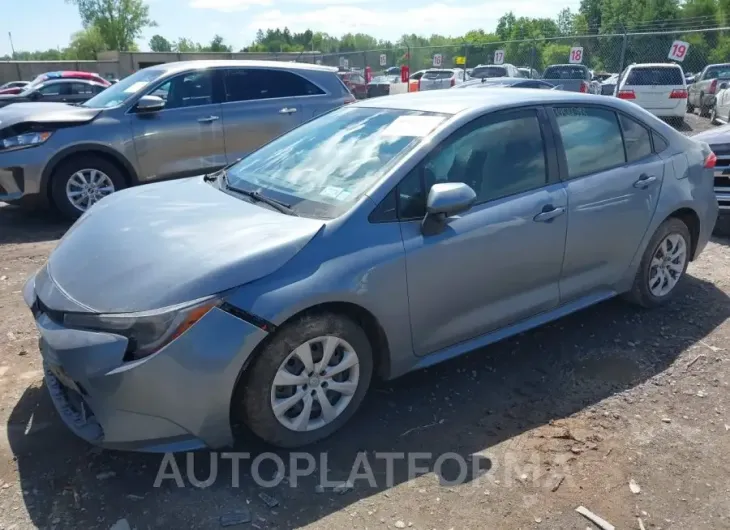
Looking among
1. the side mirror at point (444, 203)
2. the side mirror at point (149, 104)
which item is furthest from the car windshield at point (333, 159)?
the side mirror at point (149, 104)

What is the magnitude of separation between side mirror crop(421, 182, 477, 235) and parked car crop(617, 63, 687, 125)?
580 inches

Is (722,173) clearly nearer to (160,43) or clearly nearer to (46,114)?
(46,114)

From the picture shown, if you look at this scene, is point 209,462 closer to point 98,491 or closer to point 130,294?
point 98,491

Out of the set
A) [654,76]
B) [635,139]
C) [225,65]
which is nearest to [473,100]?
[635,139]

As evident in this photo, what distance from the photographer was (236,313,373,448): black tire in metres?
2.71

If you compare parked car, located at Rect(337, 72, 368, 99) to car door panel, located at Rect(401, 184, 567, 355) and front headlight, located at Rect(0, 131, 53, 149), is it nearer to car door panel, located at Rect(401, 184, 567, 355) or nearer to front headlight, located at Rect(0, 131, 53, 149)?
front headlight, located at Rect(0, 131, 53, 149)

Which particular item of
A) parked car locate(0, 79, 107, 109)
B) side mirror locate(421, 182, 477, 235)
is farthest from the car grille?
parked car locate(0, 79, 107, 109)

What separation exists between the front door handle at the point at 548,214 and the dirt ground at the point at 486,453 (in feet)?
3.06

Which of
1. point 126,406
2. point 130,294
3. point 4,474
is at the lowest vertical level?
point 4,474

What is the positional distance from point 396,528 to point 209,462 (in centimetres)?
96

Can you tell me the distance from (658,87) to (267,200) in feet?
51.3

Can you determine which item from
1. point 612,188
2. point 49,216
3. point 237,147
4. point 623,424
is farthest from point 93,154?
point 623,424

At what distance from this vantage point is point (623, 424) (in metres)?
3.26

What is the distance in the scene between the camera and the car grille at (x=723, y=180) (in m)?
6.12
